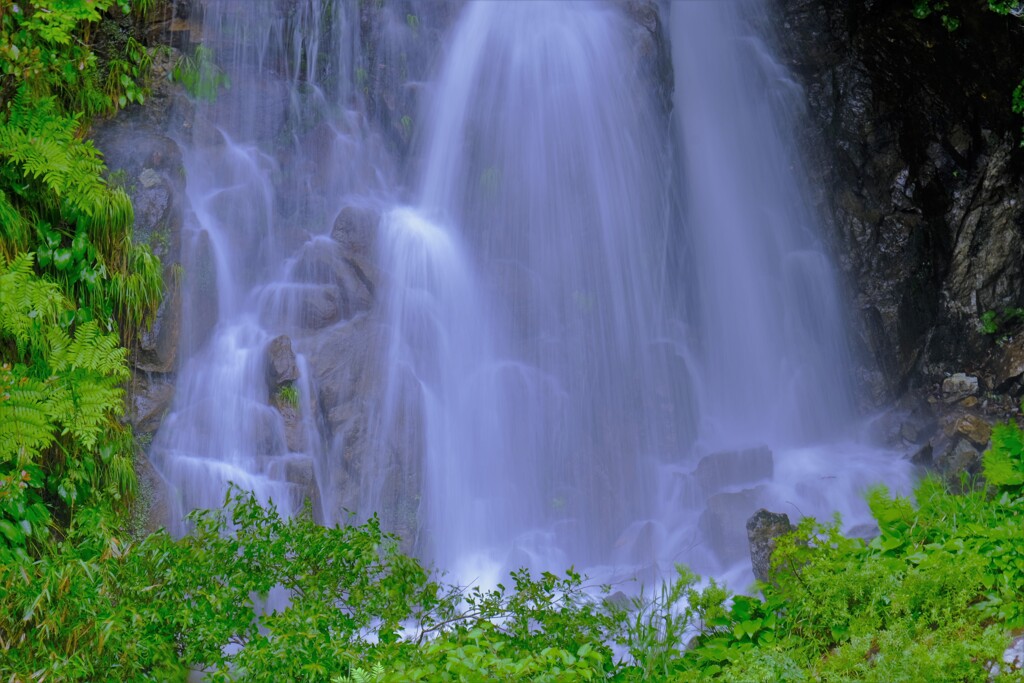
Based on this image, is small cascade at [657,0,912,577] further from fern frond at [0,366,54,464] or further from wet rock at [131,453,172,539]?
fern frond at [0,366,54,464]

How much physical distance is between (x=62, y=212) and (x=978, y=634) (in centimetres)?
790

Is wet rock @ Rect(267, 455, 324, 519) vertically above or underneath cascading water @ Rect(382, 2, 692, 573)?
underneath

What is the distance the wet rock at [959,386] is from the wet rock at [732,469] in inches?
124

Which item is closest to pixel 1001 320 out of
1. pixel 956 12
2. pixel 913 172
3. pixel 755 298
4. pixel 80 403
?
pixel 913 172

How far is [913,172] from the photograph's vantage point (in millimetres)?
12875

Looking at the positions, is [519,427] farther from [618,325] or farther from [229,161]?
[229,161]

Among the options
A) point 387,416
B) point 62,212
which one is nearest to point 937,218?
point 387,416

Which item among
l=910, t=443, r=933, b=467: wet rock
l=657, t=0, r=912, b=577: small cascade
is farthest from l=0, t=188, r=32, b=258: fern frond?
l=910, t=443, r=933, b=467: wet rock

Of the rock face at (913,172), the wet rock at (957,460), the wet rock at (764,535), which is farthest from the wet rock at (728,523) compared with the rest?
the rock face at (913,172)

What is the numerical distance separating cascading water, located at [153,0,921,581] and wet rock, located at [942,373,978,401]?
141cm

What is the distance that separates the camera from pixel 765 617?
502cm

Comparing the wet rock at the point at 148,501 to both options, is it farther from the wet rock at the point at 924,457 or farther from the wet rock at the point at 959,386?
the wet rock at the point at 959,386

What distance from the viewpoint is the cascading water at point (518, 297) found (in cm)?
932

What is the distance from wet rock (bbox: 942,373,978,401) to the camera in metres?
11.4
